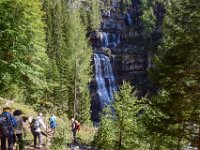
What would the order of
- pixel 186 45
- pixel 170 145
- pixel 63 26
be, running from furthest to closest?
pixel 63 26 → pixel 170 145 → pixel 186 45

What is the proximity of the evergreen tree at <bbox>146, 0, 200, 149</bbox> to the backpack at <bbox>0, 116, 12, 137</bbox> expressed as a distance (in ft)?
22.1

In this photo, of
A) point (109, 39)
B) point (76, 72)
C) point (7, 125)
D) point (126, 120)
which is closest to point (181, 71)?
point (7, 125)

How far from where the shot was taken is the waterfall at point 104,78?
7169 cm

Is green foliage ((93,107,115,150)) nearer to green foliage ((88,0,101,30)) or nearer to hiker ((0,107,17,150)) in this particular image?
hiker ((0,107,17,150))

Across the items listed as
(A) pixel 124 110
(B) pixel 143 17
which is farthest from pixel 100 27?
(A) pixel 124 110

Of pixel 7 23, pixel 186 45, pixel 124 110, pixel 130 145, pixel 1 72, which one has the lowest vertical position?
pixel 130 145

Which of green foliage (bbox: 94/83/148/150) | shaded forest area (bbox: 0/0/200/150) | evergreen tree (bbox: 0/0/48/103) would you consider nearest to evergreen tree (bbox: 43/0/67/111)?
shaded forest area (bbox: 0/0/200/150)

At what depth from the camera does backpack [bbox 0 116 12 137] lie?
1192cm

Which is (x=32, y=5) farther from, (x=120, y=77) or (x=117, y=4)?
(x=117, y=4)

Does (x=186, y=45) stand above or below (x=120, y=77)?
above

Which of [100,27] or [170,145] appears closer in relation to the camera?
[170,145]

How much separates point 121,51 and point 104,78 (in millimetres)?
13406

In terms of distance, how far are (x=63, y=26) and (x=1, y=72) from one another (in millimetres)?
36597

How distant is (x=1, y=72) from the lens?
90.1ft
